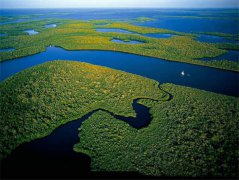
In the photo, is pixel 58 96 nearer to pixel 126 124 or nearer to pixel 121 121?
pixel 121 121

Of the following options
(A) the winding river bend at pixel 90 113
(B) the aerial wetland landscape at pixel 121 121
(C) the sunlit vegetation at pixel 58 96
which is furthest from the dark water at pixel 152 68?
(C) the sunlit vegetation at pixel 58 96

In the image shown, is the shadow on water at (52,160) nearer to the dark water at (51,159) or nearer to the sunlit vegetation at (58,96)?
the dark water at (51,159)

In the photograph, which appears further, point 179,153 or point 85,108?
point 85,108

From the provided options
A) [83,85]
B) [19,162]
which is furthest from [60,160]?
[83,85]

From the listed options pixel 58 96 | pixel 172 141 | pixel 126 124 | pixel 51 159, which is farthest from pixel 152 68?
pixel 51 159

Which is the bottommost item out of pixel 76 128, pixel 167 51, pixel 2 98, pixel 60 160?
pixel 60 160

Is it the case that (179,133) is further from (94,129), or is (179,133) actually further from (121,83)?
(121,83)
